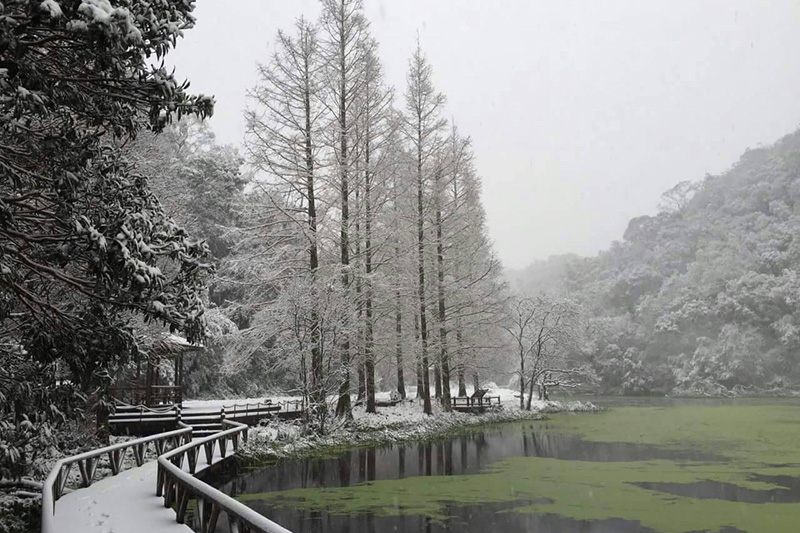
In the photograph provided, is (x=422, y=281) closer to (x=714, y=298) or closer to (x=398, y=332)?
(x=398, y=332)

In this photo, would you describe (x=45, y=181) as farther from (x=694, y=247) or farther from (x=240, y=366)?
(x=694, y=247)

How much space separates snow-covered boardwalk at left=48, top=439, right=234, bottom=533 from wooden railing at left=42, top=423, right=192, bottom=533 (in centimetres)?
25

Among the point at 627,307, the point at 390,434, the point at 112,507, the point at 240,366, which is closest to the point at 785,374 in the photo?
the point at 627,307

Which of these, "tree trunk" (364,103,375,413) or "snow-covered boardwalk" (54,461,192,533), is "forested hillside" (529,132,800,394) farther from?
"snow-covered boardwalk" (54,461,192,533)

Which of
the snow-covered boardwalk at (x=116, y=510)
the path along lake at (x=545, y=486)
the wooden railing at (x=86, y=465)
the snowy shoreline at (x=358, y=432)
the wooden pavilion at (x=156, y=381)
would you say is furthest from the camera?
the wooden pavilion at (x=156, y=381)

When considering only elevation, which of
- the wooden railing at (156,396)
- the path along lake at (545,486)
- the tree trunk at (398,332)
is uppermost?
the tree trunk at (398,332)

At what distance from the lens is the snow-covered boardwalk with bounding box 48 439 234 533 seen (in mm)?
8133

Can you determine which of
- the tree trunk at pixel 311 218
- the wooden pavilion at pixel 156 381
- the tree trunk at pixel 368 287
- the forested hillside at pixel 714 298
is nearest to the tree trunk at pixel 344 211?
the tree trunk at pixel 368 287

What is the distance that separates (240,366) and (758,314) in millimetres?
50961

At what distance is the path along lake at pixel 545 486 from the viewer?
1010cm

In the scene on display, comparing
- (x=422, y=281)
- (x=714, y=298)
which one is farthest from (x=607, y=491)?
(x=714, y=298)

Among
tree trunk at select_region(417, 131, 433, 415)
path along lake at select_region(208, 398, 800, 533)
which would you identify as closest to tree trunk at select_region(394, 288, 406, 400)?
tree trunk at select_region(417, 131, 433, 415)

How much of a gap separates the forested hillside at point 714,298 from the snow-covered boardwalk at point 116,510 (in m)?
54.4

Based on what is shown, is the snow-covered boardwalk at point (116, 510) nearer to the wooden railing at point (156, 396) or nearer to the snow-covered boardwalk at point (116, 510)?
the snow-covered boardwalk at point (116, 510)
